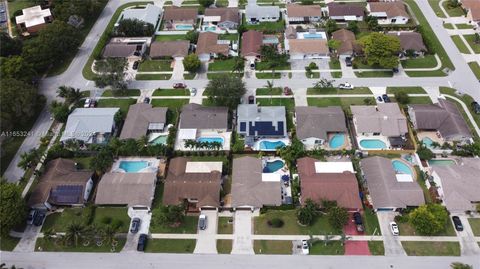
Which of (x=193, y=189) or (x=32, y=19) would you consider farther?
(x=32, y=19)

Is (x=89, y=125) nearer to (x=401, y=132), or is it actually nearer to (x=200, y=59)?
(x=200, y=59)

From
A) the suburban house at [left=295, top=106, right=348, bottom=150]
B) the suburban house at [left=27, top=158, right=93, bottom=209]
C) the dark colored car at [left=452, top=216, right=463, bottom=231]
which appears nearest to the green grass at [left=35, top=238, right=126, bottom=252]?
the suburban house at [left=27, top=158, right=93, bottom=209]

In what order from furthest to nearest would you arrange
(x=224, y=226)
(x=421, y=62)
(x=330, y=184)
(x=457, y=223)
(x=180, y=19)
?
1. (x=180, y=19)
2. (x=421, y=62)
3. (x=330, y=184)
4. (x=224, y=226)
5. (x=457, y=223)

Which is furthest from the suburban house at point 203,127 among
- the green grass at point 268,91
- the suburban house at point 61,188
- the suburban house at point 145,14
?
the suburban house at point 145,14

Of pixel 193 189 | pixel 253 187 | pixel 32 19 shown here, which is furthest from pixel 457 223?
pixel 32 19

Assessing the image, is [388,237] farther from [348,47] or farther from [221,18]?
[221,18]

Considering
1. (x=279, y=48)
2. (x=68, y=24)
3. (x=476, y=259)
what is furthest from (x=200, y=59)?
(x=476, y=259)
